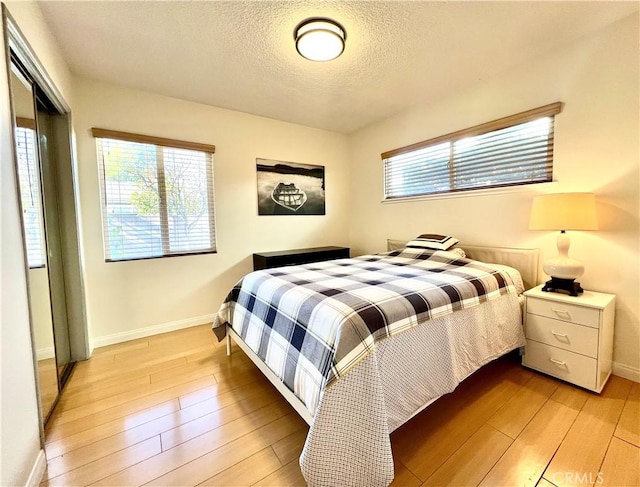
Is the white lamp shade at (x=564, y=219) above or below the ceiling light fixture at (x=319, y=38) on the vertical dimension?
below

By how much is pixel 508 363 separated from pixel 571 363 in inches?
16.4

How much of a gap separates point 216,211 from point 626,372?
3.75m

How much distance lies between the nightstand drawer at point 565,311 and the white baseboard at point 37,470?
114 inches

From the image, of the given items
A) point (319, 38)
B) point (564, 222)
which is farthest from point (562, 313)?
point (319, 38)

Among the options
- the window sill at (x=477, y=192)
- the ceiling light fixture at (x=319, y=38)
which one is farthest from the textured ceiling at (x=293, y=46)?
the window sill at (x=477, y=192)

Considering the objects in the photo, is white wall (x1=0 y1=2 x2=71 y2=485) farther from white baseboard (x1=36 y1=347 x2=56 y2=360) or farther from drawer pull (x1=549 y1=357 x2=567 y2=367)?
drawer pull (x1=549 y1=357 x2=567 y2=367)

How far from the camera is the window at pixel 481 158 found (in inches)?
90.2

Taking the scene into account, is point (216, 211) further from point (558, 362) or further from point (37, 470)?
point (558, 362)

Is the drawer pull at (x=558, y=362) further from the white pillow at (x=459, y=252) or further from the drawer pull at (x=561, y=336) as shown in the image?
the white pillow at (x=459, y=252)

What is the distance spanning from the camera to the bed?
1.11 m

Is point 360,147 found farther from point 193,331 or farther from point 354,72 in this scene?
point 193,331

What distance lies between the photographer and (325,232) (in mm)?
4039

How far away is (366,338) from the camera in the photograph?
123 cm

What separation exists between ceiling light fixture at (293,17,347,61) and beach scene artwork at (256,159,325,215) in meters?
1.63
